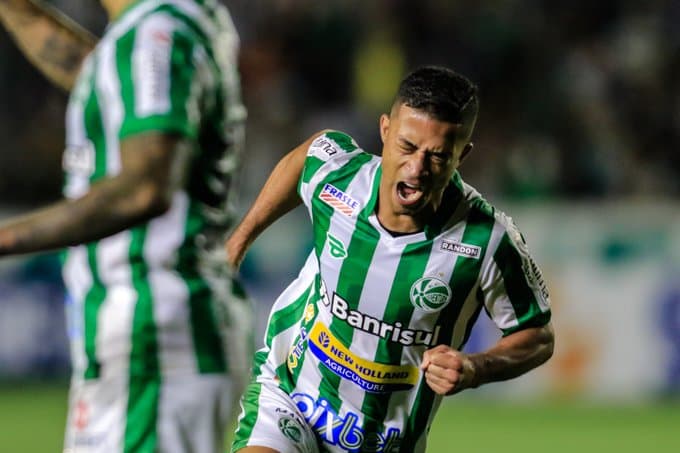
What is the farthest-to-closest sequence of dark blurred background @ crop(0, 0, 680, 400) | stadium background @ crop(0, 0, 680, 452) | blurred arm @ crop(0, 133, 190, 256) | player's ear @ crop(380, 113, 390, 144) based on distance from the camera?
1. dark blurred background @ crop(0, 0, 680, 400)
2. stadium background @ crop(0, 0, 680, 452)
3. player's ear @ crop(380, 113, 390, 144)
4. blurred arm @ crop(0, 133, 190, 256)

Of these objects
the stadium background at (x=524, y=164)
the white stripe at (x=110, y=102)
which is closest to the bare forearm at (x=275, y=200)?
the white stripe at (x=110, y=102)

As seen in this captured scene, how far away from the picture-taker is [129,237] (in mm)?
3111

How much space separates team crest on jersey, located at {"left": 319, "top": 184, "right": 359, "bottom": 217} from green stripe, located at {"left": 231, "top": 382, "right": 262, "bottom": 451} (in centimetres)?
71

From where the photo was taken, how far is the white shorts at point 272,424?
14.6 ft

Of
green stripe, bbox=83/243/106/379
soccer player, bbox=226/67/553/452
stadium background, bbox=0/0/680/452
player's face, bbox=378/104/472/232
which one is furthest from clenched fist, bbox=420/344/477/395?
stadium background, bbox=0/0/680/452

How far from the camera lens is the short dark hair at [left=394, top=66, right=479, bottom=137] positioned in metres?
4.30

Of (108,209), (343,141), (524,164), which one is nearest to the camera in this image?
(108,209)

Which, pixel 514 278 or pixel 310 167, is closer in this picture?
pixel 514 278

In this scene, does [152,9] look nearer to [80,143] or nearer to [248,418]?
[80,143]

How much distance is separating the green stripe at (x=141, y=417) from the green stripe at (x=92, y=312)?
10 centimetres

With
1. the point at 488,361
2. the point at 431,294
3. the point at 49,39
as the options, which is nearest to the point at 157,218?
the point at 49,39

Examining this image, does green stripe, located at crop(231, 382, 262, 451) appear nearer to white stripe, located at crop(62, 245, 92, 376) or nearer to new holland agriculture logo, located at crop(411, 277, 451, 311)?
new holland agriculture logo, located at crop(411, 277, 451, 311)

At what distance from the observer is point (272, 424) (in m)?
4.52

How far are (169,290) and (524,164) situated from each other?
331 inches
